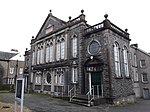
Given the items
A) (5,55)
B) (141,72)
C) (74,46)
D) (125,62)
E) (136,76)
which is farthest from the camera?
(5,55)

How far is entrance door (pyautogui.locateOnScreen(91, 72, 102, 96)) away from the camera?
15.5 metres

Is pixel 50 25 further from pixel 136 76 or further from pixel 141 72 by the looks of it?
pixel 141 72

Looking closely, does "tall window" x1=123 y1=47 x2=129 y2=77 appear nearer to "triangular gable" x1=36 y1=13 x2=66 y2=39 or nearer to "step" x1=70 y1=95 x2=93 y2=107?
"step" x1=70 y1=95 x2=93 y2=107

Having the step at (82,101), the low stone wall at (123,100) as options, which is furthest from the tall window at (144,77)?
the step at (82,101)

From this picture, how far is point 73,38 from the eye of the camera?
19312mm

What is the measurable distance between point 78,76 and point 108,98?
4617mm

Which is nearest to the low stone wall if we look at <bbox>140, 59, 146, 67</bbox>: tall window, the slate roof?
<bbox>140, 59, 146, 67</bbox>: tall window

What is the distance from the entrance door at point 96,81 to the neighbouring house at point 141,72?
1330 centimetres

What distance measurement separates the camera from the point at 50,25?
24.1 metres

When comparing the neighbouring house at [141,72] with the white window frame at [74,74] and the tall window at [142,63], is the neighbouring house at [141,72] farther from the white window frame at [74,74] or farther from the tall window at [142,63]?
the white window frame at [74,74]

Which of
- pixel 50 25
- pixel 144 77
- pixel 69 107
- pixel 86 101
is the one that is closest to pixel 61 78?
pixel 86 101

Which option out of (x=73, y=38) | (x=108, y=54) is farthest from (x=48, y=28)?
(x=108, y=54)

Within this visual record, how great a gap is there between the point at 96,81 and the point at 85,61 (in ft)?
9.09

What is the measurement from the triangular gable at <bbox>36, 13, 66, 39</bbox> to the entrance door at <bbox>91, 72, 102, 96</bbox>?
9965 mm
